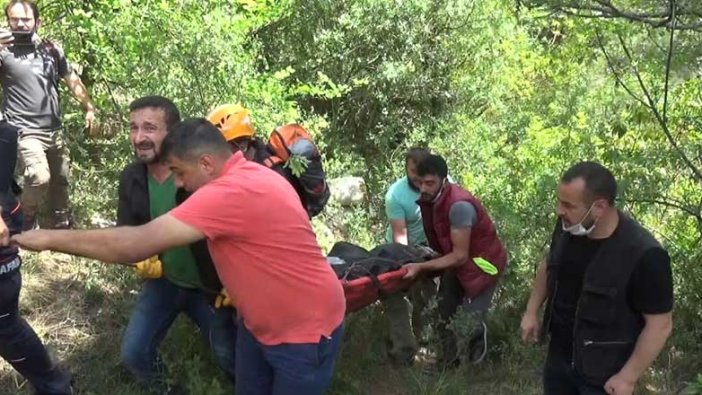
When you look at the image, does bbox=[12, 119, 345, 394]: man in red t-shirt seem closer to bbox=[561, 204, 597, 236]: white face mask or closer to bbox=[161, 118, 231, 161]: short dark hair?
bbox=[161, 118, 231, 161]: short dark hair

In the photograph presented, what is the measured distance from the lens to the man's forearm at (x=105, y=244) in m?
2.51

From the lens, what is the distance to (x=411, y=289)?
15.9ft

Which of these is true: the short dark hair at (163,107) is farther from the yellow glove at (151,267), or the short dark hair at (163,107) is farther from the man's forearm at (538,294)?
the man's forearm at (538,294)

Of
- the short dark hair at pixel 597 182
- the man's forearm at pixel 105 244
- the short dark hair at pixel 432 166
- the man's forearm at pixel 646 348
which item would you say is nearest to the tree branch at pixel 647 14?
the short dark hair at pixel 432 166

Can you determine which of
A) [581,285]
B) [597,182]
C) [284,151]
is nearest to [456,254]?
[284,151]

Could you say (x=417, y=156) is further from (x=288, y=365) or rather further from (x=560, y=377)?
(x=288, y=365)

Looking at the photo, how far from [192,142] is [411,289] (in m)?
2.40

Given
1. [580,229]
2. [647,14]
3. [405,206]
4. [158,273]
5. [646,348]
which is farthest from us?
[405,206]

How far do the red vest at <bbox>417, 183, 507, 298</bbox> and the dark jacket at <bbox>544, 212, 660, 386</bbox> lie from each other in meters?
1.53

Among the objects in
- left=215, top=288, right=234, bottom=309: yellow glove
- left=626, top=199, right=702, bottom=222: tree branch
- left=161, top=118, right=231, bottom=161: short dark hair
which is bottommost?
left=215, top=288, right=234, bottom=309: yellow glove

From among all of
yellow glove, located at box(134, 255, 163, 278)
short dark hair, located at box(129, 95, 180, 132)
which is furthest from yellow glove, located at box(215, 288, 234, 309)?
short dark hair, located at box(129, 95, 180, 132)

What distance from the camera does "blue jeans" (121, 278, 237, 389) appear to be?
12.5 ft

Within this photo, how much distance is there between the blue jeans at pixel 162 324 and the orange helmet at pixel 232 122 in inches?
30.7

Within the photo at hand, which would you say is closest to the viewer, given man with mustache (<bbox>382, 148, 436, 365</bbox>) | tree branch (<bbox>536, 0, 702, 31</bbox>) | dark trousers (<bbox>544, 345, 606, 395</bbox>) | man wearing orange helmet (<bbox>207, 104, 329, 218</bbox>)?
dark trousers (<bbox>544, 345, 606, 395</bbox>)
